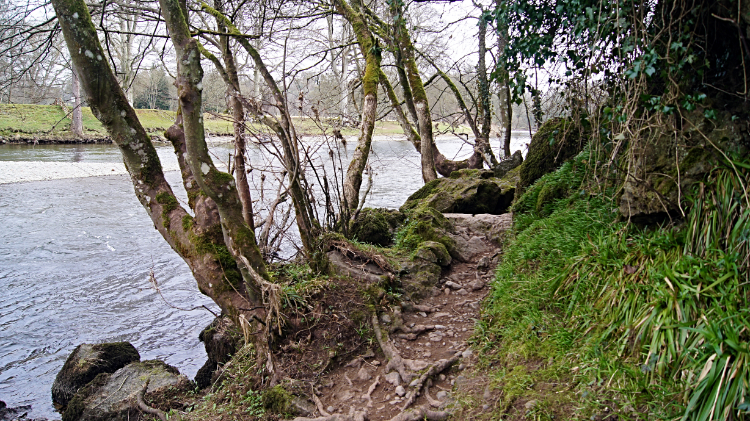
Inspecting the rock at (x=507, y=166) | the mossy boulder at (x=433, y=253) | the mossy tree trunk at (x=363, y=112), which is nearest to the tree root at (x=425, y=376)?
the mossy boulder at (x=433, y=253)

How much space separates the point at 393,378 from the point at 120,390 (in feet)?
10.7

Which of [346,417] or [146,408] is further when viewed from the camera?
[146,408]

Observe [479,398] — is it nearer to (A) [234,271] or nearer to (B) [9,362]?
(A) [234,271]

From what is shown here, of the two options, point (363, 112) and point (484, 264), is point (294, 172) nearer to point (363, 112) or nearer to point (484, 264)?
point (363, 112)

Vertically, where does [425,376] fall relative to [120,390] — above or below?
above

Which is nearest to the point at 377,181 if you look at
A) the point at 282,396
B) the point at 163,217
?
the point at 163,217

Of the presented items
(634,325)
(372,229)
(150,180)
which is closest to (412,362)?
(634,325)

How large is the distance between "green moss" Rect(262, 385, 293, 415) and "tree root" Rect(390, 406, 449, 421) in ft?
3.05

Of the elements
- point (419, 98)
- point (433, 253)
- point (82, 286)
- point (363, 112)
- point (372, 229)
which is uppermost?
point (419, 98)

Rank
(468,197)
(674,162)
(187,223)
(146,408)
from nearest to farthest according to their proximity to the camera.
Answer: (674,162) < (146,408) < (187,223) < (468,197)

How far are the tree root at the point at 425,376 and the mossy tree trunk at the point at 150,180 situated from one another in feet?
6.27

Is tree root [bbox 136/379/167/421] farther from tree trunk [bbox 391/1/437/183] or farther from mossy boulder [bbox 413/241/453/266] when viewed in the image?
tree trunk [bbox 391/1/437/183]

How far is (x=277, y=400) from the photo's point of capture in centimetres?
379

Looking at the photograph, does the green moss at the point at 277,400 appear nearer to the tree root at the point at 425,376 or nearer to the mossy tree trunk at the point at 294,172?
the tree root at the point at 425,376
